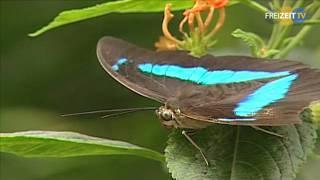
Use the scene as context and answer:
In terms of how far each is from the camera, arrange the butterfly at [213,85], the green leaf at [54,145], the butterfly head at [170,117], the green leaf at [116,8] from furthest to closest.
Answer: the green leaf at [116,8] → the green leaf at [54,145] → the butterfly head at [170,117] → the butterfly at [213,85]

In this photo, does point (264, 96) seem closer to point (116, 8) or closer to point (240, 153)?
point (240, 153)

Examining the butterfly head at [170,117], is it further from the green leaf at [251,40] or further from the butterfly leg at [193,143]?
the green leaf at [251,40]

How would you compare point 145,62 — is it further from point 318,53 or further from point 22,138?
point 318,53

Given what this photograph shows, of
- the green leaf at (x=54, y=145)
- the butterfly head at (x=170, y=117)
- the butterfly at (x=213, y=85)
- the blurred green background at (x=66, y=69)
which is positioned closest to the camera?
the butterfly at (x=213, y=85)

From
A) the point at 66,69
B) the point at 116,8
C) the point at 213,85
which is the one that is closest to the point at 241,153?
the point at 213,85

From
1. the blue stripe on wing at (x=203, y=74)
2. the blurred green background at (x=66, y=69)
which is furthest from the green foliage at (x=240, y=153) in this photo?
the blurred green background at (x=66, y=69)

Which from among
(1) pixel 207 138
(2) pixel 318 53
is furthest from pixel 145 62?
(2) pixel 318 53
